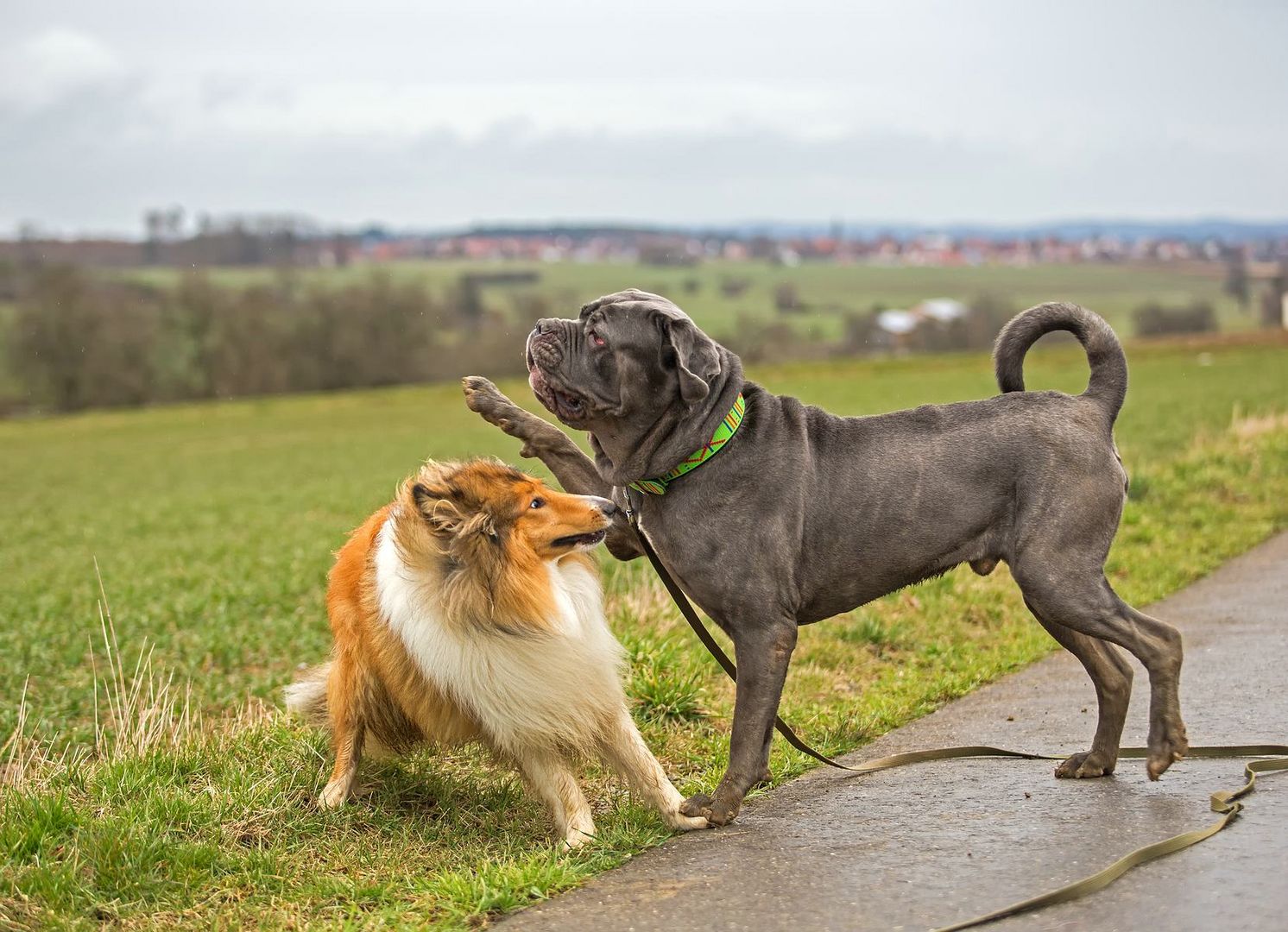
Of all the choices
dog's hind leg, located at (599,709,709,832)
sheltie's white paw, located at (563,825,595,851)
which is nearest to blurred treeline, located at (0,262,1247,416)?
dog's hind leg, located at (599,709,709,832)

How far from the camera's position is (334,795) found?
5.77 meters

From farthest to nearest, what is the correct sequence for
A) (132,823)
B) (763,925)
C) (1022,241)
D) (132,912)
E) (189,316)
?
(1022,241) → (189,316) → (132,823) → (132,912) → (763,925)

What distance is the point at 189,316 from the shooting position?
66250mm

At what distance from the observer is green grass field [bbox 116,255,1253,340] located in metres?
69.8

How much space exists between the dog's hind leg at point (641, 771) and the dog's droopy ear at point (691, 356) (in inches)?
60.2

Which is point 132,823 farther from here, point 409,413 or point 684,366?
point 409,413

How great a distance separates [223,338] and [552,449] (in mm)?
65630

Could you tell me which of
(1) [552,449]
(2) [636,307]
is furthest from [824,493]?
(1) [552,449]

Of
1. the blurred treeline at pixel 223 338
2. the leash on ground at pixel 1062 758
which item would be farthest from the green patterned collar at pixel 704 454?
the blurred treeline at pixel 223 338

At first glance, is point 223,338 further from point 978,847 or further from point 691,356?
point 978,847

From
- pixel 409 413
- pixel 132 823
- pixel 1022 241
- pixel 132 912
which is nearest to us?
pixel 132 912

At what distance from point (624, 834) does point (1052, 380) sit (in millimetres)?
42977

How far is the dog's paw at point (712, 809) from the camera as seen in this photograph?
17.3ft

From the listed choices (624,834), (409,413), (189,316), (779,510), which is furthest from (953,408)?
(189,316)
